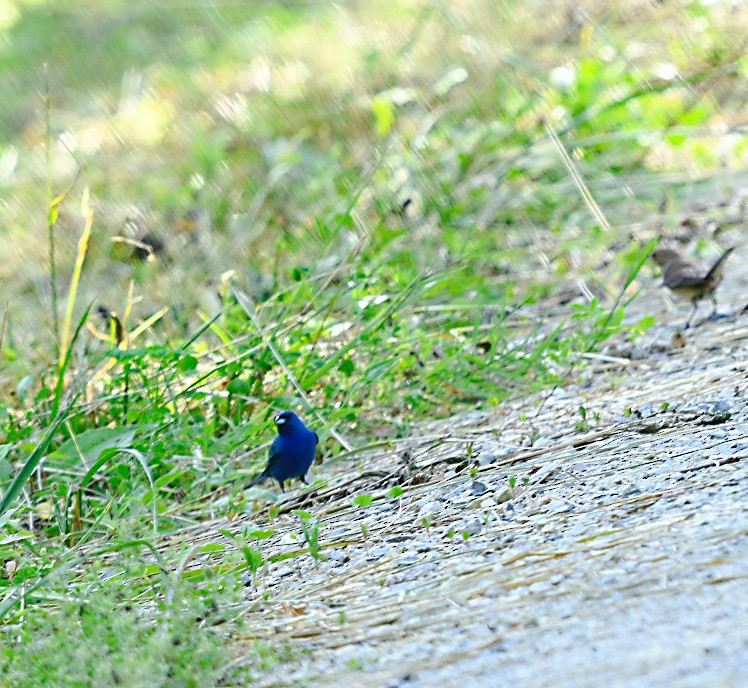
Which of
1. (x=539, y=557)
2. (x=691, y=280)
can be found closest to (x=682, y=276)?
(x=691, y=280)

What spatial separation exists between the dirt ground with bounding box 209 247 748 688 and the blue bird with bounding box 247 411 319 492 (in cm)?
9

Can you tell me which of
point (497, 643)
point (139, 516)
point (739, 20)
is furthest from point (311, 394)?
point (739, 20)

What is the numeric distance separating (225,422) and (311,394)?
0.32 m

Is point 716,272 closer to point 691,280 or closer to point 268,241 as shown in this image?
point 691,280

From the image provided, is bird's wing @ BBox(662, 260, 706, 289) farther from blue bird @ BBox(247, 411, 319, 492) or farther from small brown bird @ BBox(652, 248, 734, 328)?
blue bird @ BBox(247, 411, 319, 492)

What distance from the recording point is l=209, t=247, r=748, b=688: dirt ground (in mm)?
2059

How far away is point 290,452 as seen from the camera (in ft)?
11.0

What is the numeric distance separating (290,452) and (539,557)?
1.04m

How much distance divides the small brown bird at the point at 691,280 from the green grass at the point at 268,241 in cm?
24

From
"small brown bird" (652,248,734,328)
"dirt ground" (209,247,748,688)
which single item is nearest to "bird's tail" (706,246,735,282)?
"small brown bird" (652,248,734,328)

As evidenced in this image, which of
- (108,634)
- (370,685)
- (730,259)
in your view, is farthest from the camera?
(730,259)

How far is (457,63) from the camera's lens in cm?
→ 782

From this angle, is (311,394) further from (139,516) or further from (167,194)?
(167,194)

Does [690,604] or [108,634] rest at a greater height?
[108,634]
